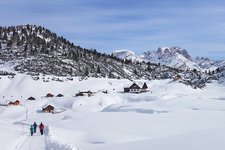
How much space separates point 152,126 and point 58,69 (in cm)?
13808

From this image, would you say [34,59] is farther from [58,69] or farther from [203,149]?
[203,149]

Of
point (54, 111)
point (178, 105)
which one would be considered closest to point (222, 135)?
point (178, 105)

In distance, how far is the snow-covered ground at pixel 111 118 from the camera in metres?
25.4

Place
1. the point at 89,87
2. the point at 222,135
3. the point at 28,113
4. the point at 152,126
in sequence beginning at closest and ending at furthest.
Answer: the point at 222,135 → the point at 152,126 → the point at 28,113 → the point at 89,87

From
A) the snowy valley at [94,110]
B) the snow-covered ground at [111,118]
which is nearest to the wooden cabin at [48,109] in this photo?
the snowy valley at [94,110]

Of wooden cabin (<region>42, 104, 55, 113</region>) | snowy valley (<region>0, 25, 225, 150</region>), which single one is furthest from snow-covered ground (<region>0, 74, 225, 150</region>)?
wooden cabin (<region>42, 104, 55, 113</region>)

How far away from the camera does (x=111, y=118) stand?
5172cm

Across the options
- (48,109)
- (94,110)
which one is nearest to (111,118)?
(94,110)

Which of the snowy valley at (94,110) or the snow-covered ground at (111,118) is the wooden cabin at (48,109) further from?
the snow-covered ground at (111,118)

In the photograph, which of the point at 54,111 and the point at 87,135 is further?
the point at 54,111

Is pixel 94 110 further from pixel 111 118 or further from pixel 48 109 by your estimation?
pixel 111 118

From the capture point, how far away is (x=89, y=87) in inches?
5782

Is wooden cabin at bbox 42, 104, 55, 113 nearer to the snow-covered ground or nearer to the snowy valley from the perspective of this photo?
the snowy valley

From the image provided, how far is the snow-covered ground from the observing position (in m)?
25.4
